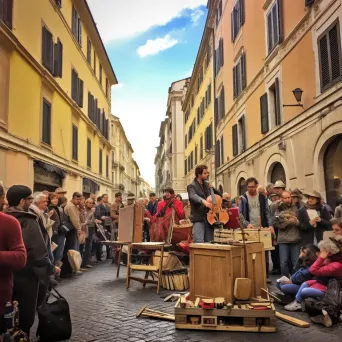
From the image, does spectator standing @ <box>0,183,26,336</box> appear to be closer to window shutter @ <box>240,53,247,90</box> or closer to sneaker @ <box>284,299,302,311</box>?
sneaker @ <box>284,299,302,311</box>

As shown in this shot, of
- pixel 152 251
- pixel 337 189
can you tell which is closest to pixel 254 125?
pixel 337 189

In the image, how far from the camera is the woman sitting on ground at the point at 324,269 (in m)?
5.15

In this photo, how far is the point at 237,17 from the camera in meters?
19.4

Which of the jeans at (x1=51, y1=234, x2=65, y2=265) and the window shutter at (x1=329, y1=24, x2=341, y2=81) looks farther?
the window shutter at (x1=329, y1=24, x2=341, y2=81)

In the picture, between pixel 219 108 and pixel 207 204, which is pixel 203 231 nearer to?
pixel 207 204

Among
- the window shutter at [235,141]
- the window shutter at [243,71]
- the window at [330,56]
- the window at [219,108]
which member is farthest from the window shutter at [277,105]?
the window at [219,108]

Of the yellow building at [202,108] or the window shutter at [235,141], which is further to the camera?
the yellow building at [202,108]

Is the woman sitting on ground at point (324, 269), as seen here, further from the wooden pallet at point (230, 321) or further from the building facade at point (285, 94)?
the building facade at point (285, 94)

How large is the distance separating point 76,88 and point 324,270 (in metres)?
17.2

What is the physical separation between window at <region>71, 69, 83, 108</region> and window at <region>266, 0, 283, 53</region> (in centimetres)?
966

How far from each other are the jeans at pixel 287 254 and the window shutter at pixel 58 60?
12178 millimetres

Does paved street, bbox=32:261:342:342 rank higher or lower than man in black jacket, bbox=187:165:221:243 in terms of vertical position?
lower

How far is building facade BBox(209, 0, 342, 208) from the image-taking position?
1024cm

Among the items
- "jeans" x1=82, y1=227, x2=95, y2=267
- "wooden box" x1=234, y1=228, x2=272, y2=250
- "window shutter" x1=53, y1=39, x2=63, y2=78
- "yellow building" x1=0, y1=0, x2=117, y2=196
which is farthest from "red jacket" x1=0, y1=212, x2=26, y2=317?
"window shutter" x1=53, y1=39, x2=63, y2=78
